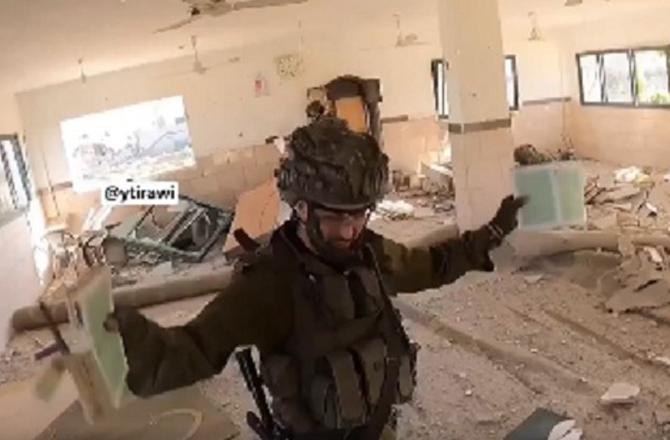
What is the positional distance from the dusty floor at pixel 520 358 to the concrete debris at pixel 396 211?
93.0 inches

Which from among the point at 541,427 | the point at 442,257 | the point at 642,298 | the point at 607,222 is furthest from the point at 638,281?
the point at 442,257

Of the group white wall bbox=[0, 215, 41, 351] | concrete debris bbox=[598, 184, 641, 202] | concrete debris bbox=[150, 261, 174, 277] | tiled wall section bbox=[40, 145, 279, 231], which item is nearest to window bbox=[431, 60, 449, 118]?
tiled wall section bbox=[40, 145, 279, 231]

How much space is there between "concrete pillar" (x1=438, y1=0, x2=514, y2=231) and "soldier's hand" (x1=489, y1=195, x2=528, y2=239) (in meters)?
3.10

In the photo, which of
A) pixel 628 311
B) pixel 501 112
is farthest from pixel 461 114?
pixel 628 311

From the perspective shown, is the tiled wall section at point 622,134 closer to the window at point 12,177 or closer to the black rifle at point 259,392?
the window at point 12,177

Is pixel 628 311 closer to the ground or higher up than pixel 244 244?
closer to the ground

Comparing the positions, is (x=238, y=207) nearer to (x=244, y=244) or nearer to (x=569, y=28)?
(x=569, y=28)

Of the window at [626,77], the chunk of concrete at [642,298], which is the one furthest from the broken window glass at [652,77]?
the chunk of concrete at [642,298]

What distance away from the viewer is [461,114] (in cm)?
533

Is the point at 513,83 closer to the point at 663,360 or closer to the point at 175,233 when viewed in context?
the point at 175,233

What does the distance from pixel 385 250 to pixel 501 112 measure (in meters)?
3.63

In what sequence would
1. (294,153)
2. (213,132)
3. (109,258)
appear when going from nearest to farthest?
1. (294,153)
2. (109,258)
3. (213,132)

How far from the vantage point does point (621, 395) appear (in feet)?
10.5

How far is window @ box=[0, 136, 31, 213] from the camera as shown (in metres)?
6.43
